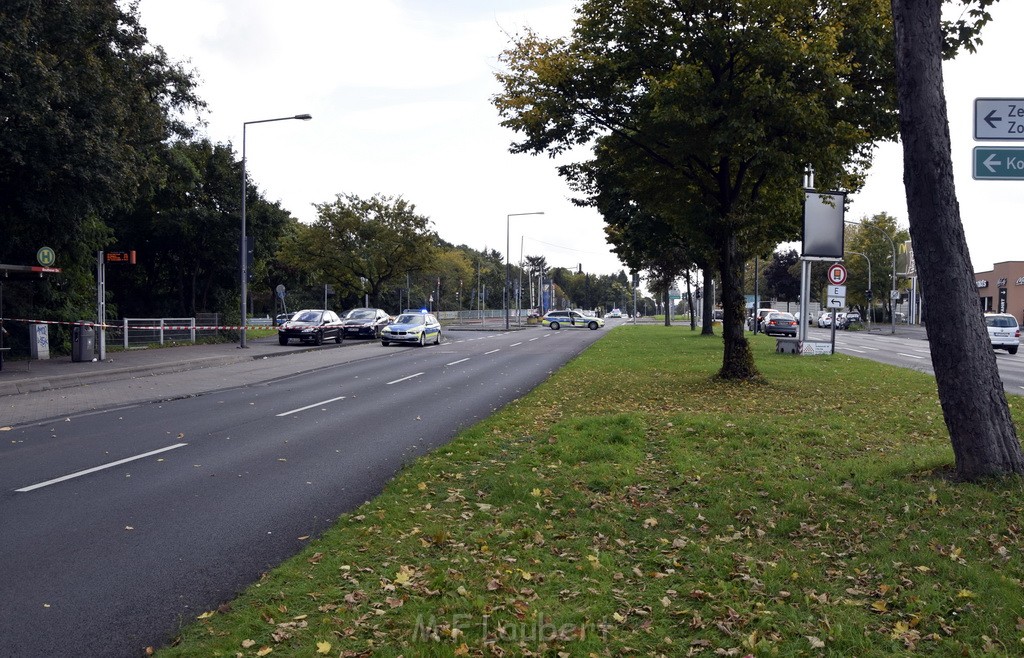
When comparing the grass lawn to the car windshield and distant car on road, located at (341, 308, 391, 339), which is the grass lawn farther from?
distant car on road, located at (341, 308, 391, 339)

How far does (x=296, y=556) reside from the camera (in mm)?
5355

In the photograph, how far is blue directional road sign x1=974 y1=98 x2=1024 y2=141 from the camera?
23.0ft

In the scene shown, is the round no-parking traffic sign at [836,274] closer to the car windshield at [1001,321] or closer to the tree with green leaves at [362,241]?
the car windshield at [1001,321]

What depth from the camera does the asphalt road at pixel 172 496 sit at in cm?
453

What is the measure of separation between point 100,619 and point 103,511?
103 inches

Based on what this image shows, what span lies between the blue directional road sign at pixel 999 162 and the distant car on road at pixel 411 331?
28983mm

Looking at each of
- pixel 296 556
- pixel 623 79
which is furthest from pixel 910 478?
pixel 623 79

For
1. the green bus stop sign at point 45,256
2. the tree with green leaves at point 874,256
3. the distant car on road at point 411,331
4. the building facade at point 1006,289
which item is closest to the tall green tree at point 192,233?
the distant car on road at point 411,331

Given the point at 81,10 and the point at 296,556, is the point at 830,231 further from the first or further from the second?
the point at 81,10

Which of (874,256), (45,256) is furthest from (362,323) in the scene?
(874,256)

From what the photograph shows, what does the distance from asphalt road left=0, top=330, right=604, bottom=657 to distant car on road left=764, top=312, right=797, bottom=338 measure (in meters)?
34.1

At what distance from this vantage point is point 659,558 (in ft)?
17.3

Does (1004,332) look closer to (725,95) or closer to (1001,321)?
(1001,321)

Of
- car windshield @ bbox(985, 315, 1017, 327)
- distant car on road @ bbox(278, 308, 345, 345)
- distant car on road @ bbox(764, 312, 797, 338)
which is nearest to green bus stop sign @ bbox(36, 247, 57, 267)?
distant car on road @ bbox(278, 308, 345, 345)
